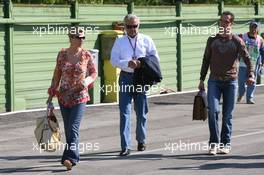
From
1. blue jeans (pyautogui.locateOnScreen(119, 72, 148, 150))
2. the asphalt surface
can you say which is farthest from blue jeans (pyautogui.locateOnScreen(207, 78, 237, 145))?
blue jeans (pyautogui.locateOnScreen(119, 72, 148, 150))

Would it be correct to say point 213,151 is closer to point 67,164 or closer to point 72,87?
point 67,164

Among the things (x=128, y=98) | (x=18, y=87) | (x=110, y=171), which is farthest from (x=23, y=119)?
(x=110, y=171)

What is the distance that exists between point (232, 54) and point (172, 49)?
405 inches

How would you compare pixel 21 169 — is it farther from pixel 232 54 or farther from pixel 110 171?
pixel 232 54

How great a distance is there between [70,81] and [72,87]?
8 centimetres

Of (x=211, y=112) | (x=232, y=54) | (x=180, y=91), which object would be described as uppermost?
(x=232, y=54)

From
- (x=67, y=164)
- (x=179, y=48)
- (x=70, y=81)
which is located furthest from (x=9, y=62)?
(x=67, y=164)

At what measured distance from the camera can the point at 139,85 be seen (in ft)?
37.3

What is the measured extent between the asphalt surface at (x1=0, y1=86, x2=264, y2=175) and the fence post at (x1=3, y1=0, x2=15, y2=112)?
1.86ft

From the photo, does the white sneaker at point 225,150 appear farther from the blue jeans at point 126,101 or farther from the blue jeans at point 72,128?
the blue jeans at point 72,128

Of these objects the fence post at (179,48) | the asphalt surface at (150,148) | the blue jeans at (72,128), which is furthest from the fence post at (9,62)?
the blue jeans at (72,128)

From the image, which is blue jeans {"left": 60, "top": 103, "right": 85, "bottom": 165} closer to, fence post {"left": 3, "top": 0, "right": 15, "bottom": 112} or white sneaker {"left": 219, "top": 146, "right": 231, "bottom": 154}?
white sneaker {"left": 219, "top": 146, "right": 231, "bottom": 154}

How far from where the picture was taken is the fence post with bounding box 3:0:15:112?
16.9m

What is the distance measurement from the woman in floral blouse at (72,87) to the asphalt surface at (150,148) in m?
0.38
